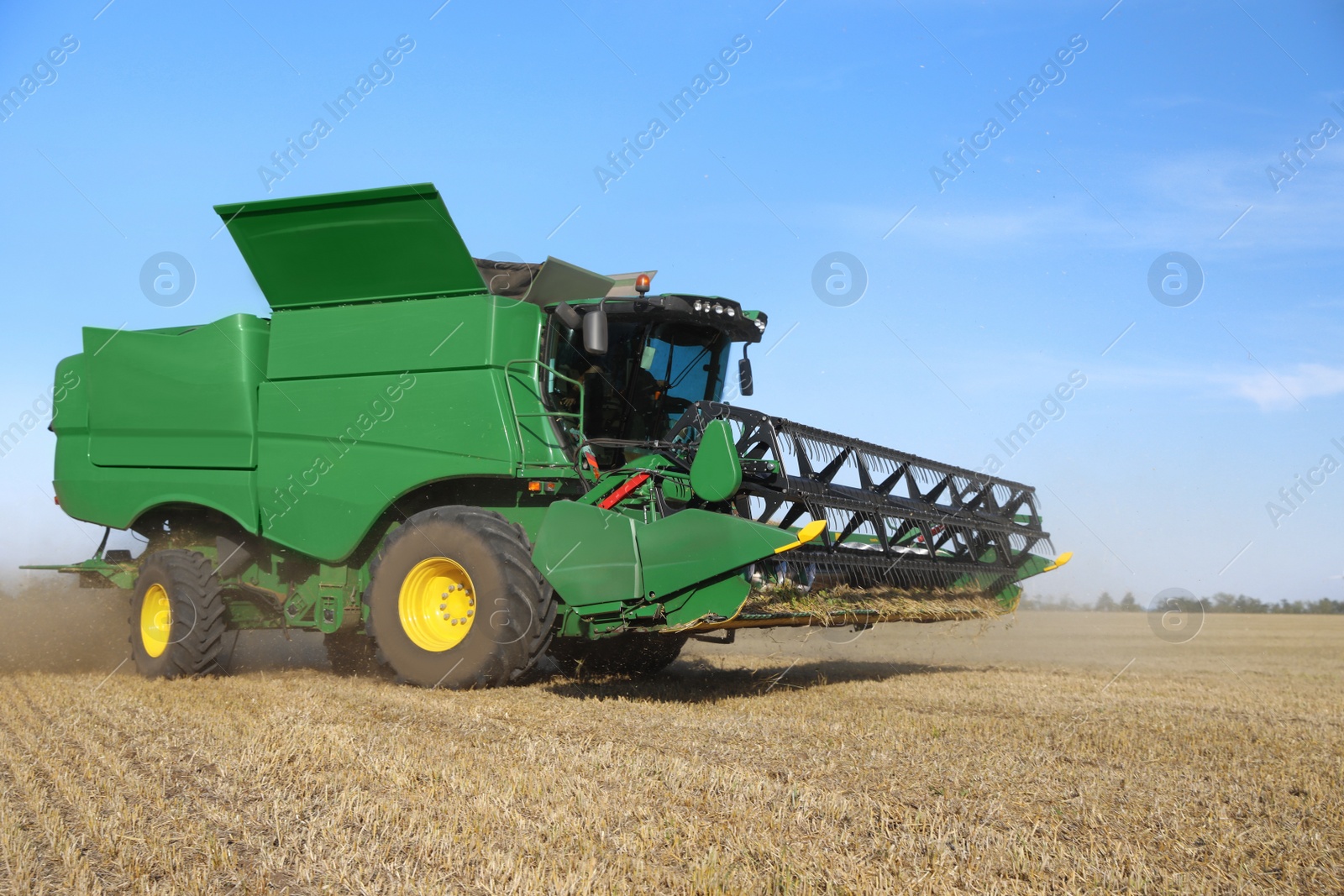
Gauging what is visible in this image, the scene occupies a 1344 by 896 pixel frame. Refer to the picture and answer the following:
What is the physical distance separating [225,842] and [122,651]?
277 inches

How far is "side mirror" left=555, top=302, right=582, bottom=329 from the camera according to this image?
6418 millimetres

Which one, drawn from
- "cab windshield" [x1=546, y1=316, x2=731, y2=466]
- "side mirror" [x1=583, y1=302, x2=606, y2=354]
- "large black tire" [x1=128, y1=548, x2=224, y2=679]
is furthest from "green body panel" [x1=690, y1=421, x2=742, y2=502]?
"large black tire" [x1=128, y1=548, x2=224, y2=679]

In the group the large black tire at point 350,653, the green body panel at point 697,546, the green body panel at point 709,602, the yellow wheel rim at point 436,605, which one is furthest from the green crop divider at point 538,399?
the large black tire at point 350,653

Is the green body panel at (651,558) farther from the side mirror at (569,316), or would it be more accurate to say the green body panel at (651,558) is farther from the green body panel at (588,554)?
the side mirror at (569,316)

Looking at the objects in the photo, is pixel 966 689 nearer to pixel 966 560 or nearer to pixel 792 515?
pixel 966 560

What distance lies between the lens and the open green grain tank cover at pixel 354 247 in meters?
6.37

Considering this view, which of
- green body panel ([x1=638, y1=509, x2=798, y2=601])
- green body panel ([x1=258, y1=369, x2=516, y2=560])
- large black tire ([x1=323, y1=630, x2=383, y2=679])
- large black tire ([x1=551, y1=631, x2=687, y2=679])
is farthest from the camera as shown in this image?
large black tire ([x1=323, y1=630, x2=383, y2=679])

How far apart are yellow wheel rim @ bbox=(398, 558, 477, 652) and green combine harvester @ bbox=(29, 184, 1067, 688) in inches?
0.7

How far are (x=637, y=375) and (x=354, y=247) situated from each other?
2.02m

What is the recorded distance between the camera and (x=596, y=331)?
5988mm

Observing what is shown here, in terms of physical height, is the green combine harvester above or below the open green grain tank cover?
below

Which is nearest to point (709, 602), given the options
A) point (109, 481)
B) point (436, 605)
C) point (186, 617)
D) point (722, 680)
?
point (436, 605)

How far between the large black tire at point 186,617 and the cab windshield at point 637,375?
122 inches

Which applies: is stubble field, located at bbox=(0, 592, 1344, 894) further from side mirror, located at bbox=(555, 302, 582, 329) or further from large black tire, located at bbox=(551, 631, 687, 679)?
side mirror, located at bbox=(555, 302, 582, 329)
